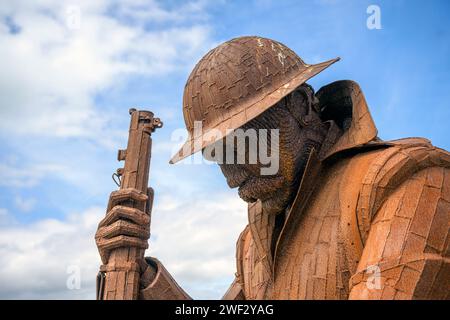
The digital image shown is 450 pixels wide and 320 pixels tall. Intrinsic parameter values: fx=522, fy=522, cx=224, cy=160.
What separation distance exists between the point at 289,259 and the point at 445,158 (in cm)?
136

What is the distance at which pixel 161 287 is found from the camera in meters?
4.72

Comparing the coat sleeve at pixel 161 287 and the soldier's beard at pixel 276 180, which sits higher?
the soldier's beard at pixel 276 180

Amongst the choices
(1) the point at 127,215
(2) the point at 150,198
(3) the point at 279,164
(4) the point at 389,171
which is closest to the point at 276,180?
(3) the point at 279,164

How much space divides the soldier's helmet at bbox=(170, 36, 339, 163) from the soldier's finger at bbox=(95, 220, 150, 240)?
2.78 ft

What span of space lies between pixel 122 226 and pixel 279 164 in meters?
1.49

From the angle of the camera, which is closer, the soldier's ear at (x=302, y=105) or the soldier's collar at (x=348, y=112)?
the soldier's collar at (x=348, y=112)

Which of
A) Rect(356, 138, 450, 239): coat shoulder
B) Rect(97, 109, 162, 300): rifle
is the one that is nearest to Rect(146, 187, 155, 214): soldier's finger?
Rect(97, 109, 162, 300): rifle

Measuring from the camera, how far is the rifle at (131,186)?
455cm

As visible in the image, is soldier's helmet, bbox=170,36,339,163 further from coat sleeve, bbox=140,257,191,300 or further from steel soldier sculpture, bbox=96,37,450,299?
coat sleeve, bbox=140,257,191,300

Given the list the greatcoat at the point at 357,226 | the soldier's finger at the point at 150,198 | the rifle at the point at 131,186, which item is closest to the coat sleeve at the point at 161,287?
the greatcoat at the point at 357,226

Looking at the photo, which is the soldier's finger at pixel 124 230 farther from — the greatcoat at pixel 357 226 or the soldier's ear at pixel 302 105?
the soldier's ear at pixel 302 105

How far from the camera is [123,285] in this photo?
4.56 metres

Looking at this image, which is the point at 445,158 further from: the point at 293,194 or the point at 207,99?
the point at 207,99
